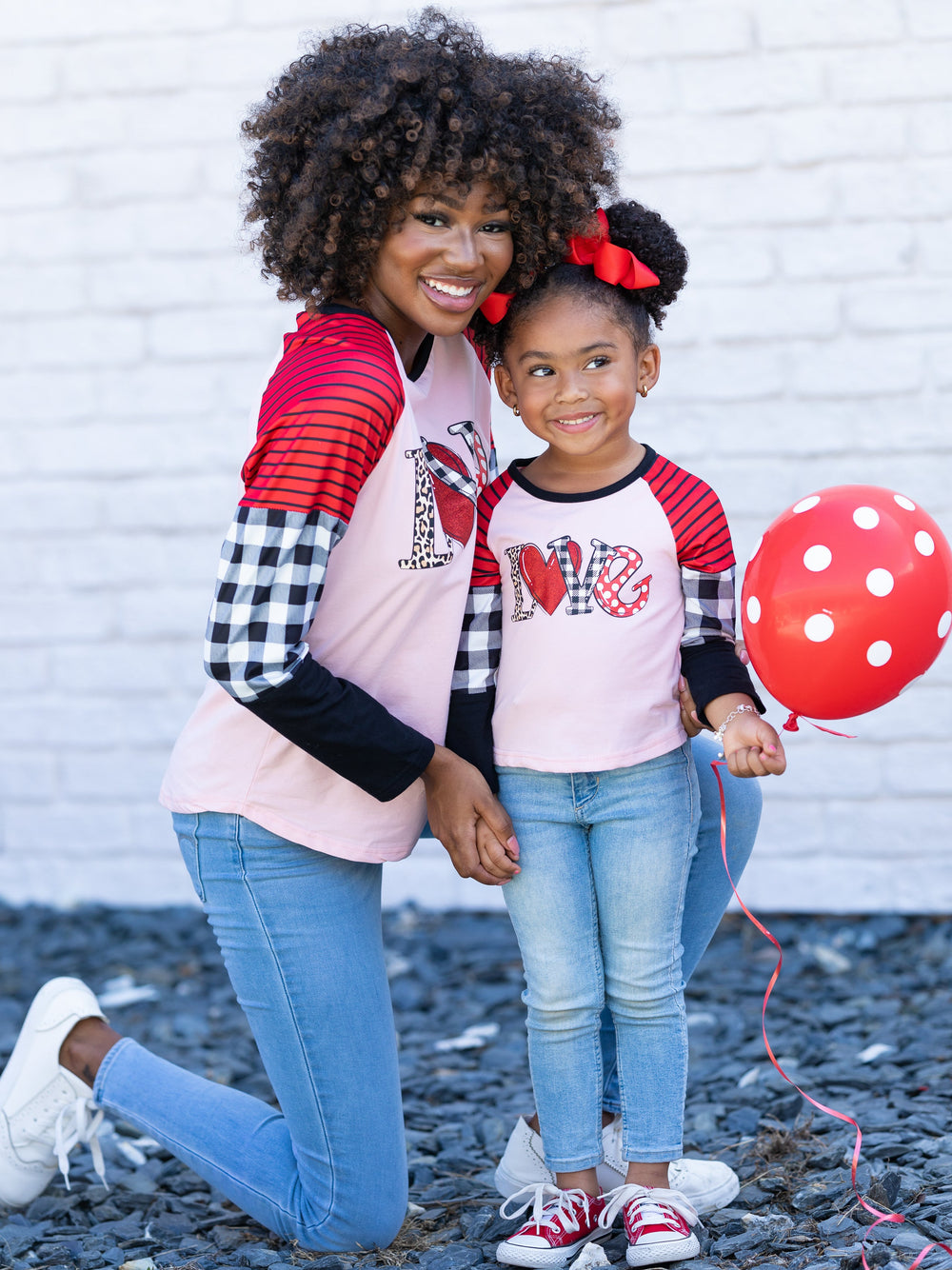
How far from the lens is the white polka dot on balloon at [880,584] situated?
174 centimetres

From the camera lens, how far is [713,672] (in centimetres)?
193

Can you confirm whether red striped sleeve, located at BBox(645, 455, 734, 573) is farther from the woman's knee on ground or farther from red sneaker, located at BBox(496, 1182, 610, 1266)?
the woman's knee on ground

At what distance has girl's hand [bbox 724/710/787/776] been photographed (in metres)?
1.82

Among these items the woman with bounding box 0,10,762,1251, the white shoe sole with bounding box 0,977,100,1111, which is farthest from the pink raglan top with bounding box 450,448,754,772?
the white shoe sole with bounding box 0,977,100,1111

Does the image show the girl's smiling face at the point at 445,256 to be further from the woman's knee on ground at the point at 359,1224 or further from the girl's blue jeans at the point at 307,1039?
the woman's knee on ground at the point at 359,1224

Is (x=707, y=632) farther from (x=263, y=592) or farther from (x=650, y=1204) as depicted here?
(x=650, y=1204)

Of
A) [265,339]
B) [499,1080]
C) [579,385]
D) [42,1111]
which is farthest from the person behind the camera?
[265,339]

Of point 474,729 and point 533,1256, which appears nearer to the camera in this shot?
point 533,1256

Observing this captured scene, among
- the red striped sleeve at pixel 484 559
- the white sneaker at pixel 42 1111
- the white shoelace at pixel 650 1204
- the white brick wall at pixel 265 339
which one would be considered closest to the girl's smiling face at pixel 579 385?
the red striped sleeve at pixel 484 559

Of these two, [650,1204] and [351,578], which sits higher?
[351,578]

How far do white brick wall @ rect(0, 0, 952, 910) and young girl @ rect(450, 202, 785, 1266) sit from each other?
4.87 ft

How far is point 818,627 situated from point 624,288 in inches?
23.4

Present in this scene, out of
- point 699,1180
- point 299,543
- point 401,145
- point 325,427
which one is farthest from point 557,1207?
point 401,145

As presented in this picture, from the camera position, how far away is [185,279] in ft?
11.9
